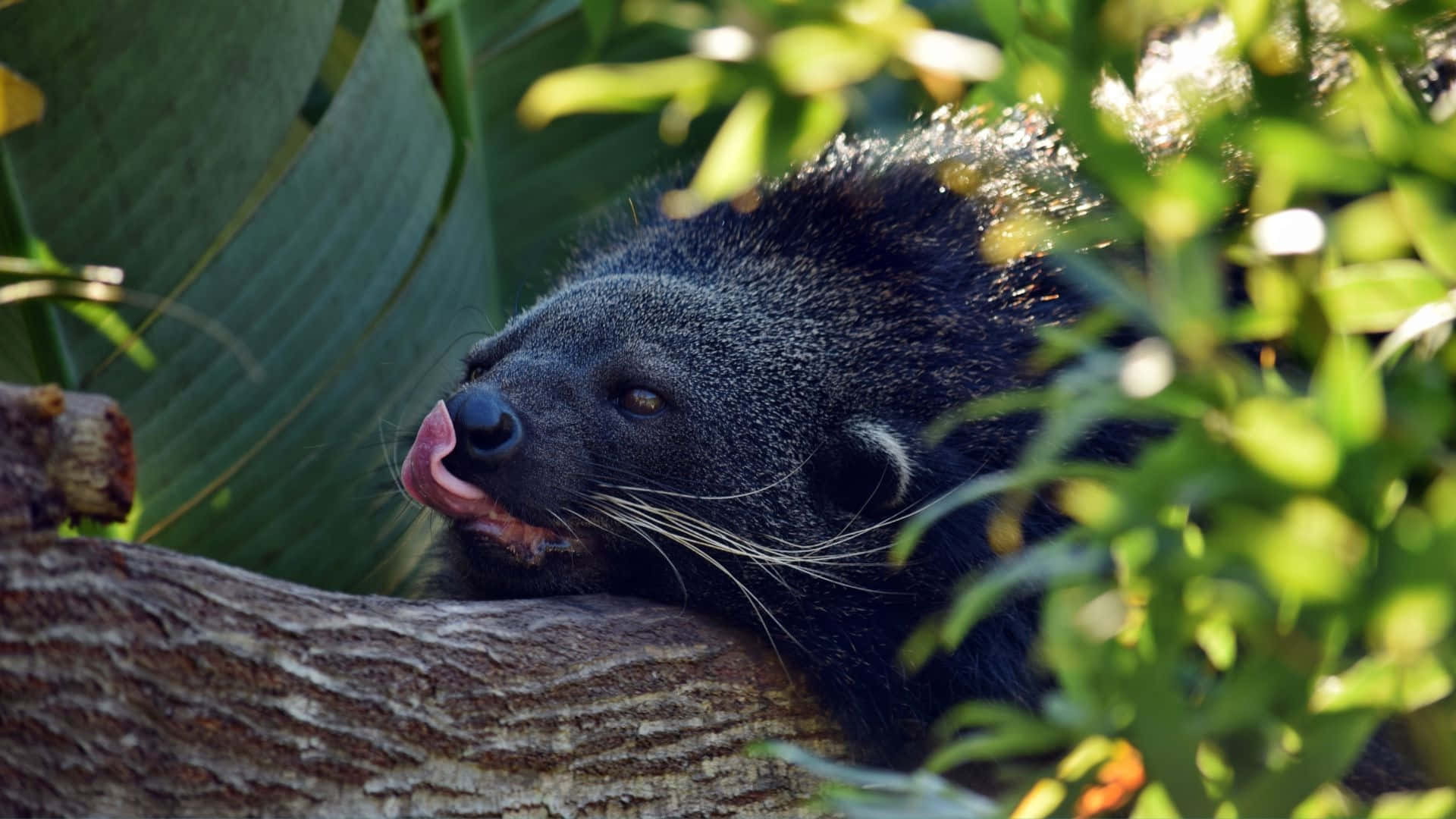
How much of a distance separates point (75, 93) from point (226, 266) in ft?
1.43

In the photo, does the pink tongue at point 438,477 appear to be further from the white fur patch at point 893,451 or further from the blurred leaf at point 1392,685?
the blurred leaf at point 1392,685

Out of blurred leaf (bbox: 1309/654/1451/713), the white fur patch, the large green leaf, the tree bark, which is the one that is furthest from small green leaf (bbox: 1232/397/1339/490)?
the large green leaf

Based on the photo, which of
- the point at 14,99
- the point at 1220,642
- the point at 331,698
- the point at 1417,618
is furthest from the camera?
the point at 331,698

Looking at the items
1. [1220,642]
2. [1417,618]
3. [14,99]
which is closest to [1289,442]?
[1417,618]

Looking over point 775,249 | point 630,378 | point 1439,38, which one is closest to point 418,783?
point 630,378

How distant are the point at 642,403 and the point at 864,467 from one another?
40 centimetres

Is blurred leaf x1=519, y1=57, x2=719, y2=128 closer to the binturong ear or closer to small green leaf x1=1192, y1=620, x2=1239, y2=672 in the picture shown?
small green leaf x1=1192, y1=620, x2=1239, y2=672

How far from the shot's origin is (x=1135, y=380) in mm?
860

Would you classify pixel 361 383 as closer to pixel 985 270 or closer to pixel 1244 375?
pixel 985 270

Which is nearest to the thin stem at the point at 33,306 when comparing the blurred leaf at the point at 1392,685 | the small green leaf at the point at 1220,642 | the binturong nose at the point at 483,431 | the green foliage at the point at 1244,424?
the binturong nose at the point at 483,431

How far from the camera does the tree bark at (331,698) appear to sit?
125cm

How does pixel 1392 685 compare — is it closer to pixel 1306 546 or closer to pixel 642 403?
pixel 1306 546

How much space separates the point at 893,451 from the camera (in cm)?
213

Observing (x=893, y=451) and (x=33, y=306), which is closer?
(x=893, y=451)
